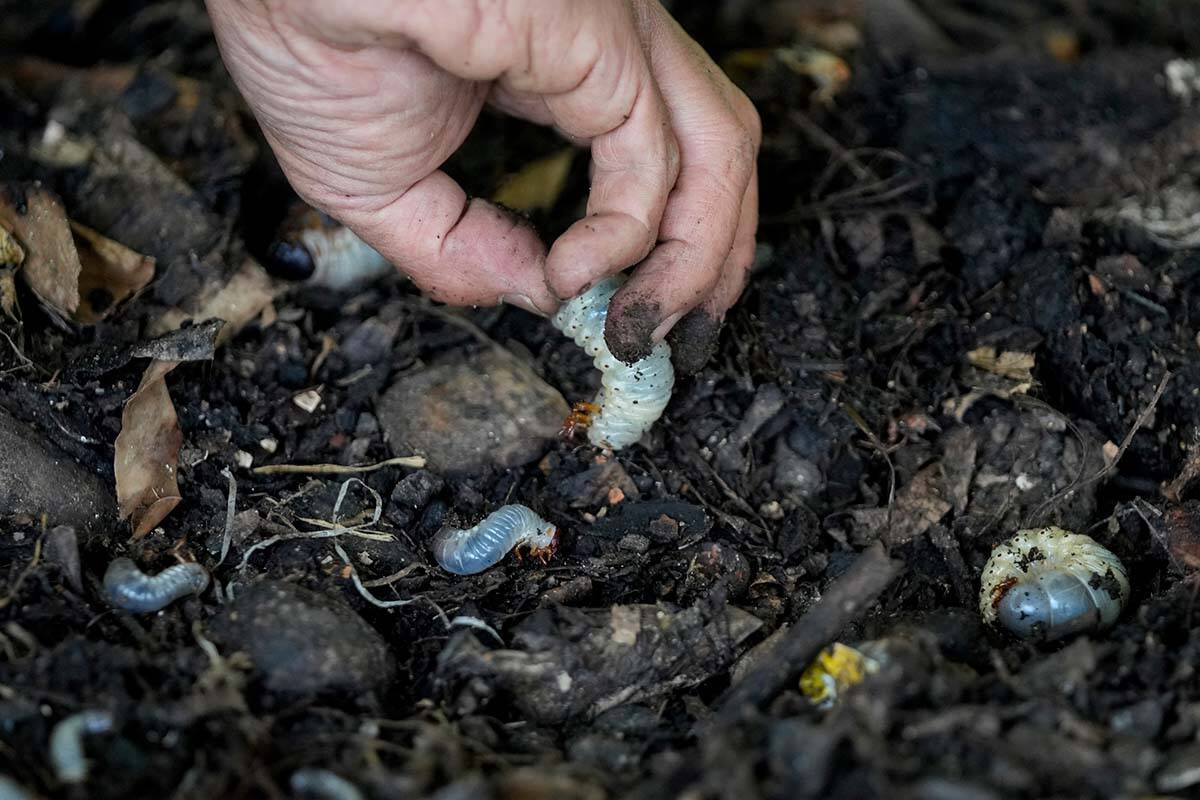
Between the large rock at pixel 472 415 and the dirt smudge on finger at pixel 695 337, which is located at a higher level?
the dirt smudge on finger at pixel 695 337

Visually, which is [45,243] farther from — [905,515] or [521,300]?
[905,515]

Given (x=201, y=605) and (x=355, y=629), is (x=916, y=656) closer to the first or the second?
(x=355, y=629)

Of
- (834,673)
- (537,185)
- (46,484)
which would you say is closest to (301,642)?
(46,484)

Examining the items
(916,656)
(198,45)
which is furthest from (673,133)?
(198,45)

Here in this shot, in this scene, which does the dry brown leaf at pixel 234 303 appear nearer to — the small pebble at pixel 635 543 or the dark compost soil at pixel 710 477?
the dark compost soil at pixel 710 477

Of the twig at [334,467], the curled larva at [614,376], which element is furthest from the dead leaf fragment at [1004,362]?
the twig at [334,467]
